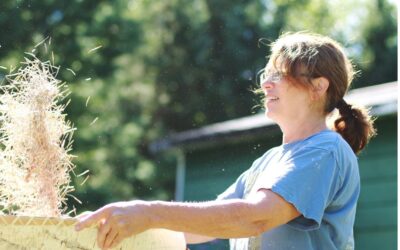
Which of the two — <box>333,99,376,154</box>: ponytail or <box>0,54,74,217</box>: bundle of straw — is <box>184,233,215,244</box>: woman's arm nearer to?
<box>0,54,74,217</box>: bundle of straw

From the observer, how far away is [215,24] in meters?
19.0

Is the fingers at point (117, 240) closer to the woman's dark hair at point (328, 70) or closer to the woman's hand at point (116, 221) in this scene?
the woman's hand at point (116, 221)

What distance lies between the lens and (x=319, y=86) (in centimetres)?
276

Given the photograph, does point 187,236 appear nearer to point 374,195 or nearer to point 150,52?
point 374,195

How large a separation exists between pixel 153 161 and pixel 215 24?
3.63 metres

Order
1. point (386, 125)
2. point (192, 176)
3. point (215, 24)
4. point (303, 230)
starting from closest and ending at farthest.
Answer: point (303, 230), point (386, 125), point (192, 176), point (215, 24)

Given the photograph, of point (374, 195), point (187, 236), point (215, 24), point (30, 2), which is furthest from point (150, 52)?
point (187, 236)

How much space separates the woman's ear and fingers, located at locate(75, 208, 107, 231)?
0.87m

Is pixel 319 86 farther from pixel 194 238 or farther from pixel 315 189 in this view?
pixel 194 238

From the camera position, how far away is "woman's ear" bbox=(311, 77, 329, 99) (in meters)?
2.75

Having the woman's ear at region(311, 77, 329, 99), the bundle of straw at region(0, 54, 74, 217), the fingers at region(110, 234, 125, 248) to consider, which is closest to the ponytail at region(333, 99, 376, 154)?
the woman's ear at region(311, 77, 329, 99)

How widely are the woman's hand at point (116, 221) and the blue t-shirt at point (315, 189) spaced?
1.30 ft

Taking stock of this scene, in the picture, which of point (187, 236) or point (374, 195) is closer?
point (187, 236)

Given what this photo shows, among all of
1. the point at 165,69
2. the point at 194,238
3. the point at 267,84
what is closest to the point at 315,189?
the point at 267,84
